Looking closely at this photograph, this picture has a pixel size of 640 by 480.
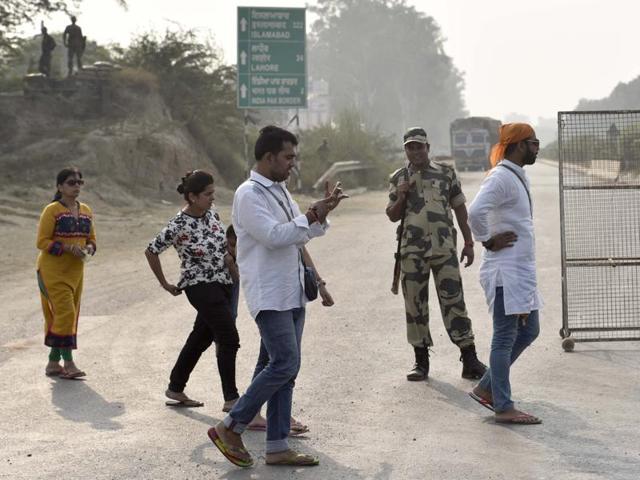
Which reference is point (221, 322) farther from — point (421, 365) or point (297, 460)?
point (421, 365)

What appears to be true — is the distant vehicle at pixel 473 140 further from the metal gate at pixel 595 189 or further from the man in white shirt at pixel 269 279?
the man in white shirt at pixel 269 279

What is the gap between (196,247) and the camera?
25.3ft

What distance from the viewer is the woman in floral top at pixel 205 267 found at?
25.0 ft

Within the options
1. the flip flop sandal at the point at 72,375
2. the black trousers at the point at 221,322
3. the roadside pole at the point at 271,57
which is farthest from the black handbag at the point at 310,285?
the roadside pole at the point at 271,57

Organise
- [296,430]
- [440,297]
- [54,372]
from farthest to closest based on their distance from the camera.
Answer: [54,372] < [440,297] < [296,430]

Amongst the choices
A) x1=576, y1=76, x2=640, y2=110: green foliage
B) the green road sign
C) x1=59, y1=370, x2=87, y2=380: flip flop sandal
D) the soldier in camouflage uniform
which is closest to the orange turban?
the soldier in camouflage uniform

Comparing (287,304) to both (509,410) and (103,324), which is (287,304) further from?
(103,324)

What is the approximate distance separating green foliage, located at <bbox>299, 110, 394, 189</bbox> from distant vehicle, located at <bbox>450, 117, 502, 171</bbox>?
53.6 ft

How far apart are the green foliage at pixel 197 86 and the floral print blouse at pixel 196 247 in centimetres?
2731

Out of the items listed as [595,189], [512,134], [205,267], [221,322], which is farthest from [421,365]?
[595,189]

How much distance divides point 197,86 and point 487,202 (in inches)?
1144

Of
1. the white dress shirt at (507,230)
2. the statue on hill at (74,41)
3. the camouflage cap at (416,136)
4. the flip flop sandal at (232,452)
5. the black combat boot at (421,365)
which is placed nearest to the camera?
the flip flop sandal at (232,452)

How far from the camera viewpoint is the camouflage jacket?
342 inches

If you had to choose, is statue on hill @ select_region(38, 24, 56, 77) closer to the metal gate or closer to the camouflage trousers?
the metal gate
